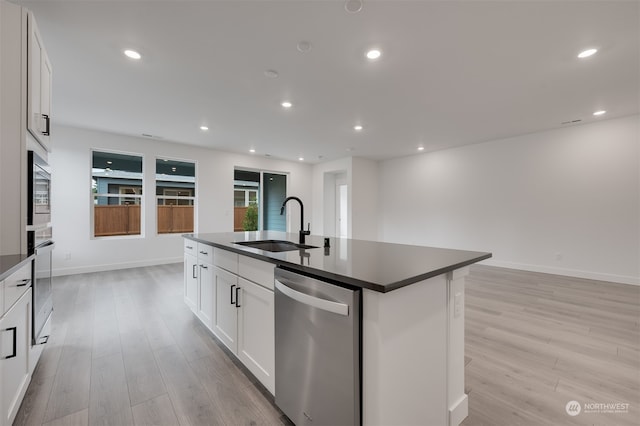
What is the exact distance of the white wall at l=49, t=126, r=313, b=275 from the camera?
4625 millimetres

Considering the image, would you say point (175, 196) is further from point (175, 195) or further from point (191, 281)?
point (191, 281)

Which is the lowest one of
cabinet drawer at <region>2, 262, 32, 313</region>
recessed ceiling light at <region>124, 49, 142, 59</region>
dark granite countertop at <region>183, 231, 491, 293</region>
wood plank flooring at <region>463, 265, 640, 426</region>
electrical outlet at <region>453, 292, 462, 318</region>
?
wood plank flooring at <region>463, 265, 640, 426</region>

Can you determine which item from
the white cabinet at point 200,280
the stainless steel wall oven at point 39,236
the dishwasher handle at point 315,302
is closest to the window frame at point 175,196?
the white cabinet at point 200,280

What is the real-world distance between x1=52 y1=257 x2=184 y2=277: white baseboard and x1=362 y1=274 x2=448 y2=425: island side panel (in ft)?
19.1

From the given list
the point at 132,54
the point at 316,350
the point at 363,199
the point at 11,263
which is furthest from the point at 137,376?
the point at 363,199

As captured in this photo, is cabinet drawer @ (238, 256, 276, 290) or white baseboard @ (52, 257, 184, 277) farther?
Answer: white baseboard @ (52, 257, 184, 277)

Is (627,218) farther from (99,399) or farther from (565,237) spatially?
(99,399)

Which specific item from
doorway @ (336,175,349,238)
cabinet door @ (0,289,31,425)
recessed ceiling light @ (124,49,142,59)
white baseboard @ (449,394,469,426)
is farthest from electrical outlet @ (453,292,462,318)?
doorway @ (336,175,349,238)

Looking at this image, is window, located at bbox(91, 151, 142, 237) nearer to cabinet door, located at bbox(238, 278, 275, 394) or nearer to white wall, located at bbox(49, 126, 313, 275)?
white wall, located at bbox(49, 126, 313, 275)

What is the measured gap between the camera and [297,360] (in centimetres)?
129

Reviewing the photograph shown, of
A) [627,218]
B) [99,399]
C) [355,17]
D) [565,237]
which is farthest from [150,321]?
[627,218]

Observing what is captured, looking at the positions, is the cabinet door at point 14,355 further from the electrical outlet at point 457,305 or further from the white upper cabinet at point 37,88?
the electrical outlet at point 457,305

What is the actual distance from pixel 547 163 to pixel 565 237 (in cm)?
137

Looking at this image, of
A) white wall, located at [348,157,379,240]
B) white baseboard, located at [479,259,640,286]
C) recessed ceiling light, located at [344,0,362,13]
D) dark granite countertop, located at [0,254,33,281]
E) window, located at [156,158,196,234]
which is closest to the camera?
dark granite countertop, located at [0,254,33,281]
